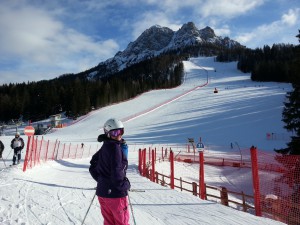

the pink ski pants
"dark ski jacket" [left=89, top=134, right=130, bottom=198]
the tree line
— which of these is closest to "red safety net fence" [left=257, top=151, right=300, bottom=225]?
the pink ski pants

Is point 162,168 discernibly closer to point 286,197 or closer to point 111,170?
point 286,197

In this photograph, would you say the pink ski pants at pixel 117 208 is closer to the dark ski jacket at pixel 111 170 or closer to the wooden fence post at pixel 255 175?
the dark ski jacket at pixel 111 170

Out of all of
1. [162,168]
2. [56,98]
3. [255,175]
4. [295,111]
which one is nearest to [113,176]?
[255,175]

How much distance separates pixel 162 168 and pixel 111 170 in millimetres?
21198

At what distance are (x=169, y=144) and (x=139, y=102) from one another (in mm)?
39951

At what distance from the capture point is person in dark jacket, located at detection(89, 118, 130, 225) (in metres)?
4.38

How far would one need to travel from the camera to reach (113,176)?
14.4ft

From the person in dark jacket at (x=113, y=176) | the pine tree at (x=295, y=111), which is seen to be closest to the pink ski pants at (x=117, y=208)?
the person in dark jacket at (x=113, y=176)

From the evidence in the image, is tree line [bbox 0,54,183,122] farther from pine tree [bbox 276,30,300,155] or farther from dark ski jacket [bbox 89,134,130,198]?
dark ski jacket [bbox 89,134,130,198]

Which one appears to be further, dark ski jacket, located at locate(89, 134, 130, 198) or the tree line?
the tree line

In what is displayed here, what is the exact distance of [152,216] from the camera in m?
7.75

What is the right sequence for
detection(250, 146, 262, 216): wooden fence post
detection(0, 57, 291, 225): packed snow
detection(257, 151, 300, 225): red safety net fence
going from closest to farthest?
1. detection(0, 57, 291, 225): packed snow
2. detection(250, 146, 262, 216): wooden fence post
3. detection(257, 151, 300, 225): red safety net fence

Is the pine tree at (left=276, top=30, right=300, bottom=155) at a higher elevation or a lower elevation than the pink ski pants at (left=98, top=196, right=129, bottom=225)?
higher

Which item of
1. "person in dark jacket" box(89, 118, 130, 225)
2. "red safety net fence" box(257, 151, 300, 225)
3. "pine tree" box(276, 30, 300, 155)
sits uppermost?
"pine tree" box(276, 30, 300, 155)
